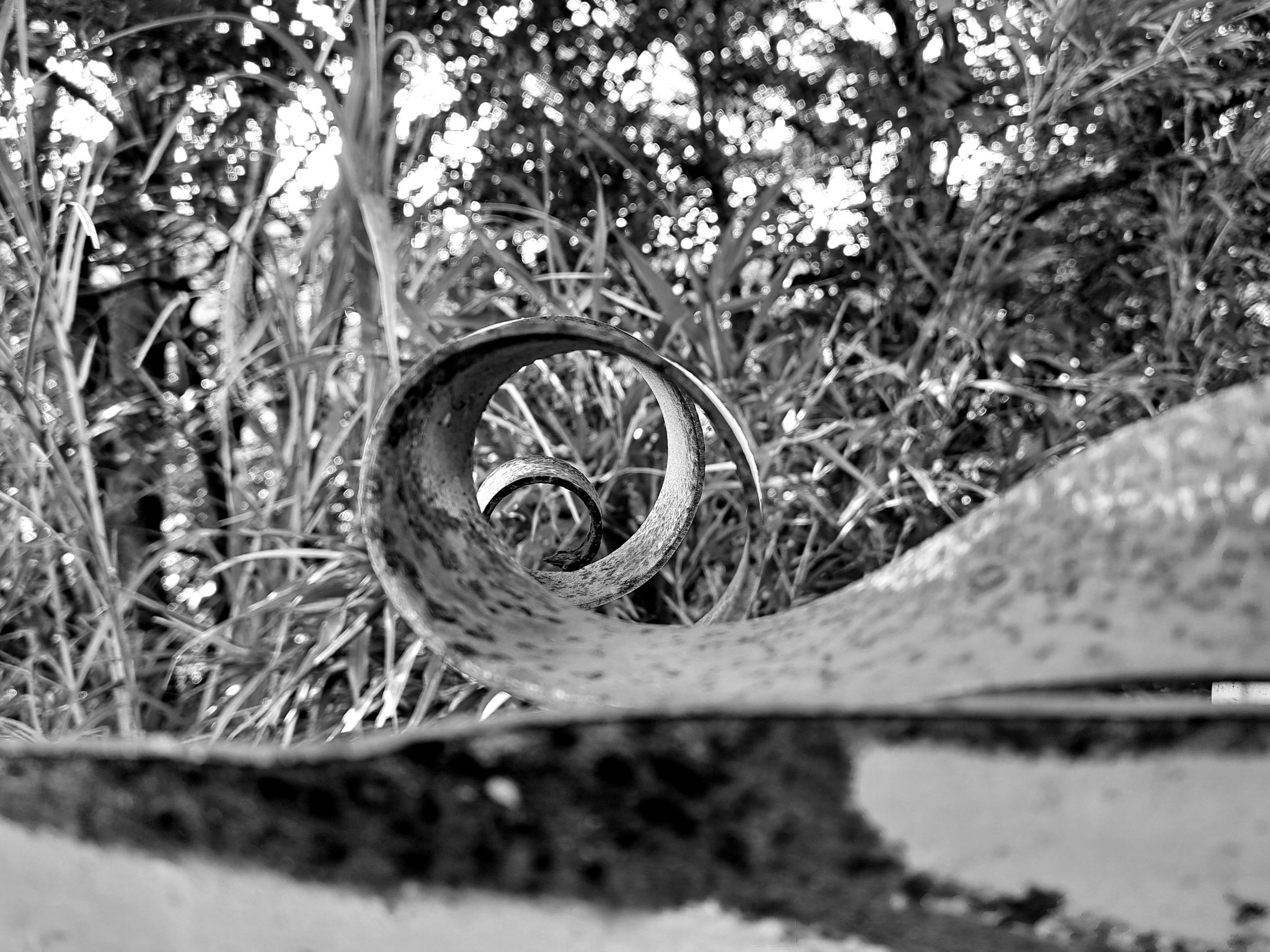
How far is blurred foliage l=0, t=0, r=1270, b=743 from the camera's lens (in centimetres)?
79

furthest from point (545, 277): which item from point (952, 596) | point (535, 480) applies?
point (952, 596)

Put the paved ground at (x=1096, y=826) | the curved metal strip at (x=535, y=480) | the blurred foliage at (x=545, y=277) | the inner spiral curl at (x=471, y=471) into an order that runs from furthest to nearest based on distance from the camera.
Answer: the blurred foliage at (x=545, y=277)
the curved metal strip at (x=535, y=480)
the inner spiral curl at (x=471, y=471)
the paved ground at (x=1096, y=826)

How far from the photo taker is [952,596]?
197mm

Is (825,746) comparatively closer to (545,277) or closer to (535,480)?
(535,480)

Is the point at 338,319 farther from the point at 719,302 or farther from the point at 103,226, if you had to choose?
the point at 103,226

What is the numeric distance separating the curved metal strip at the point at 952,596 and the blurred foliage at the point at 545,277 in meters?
0.27

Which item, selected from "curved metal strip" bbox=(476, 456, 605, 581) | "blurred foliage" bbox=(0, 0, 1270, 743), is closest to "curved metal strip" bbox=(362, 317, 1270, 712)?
"curved metal strip" bbox=(476, 456, 605, 581)

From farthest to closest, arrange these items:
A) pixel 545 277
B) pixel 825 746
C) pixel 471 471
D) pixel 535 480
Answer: pixel 545 277, pixel 535 480, pixel 471 471, pixel 825 746

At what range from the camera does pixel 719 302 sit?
3.12 ft

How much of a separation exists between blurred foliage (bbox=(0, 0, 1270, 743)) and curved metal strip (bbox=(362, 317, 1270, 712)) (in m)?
0.27

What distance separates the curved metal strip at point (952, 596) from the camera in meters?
0.16

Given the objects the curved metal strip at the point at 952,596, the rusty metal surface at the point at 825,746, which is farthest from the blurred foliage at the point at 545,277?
the rusty metal surface at the point at 825,746

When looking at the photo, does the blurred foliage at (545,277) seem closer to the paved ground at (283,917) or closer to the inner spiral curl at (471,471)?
the inner spiral curl at (471,471)

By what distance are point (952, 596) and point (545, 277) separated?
71cm
